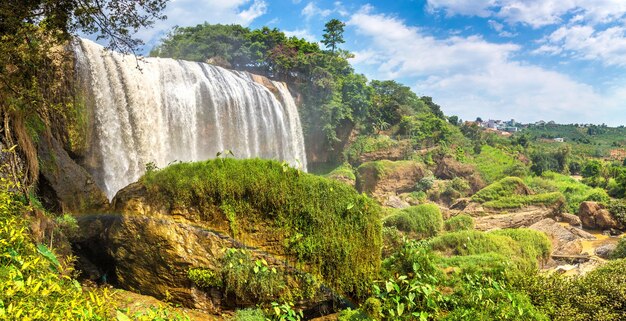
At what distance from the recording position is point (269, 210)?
830cm

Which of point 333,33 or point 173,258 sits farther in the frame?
point 333,33

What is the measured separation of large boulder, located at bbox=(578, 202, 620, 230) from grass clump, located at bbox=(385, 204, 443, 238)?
51.6 ft

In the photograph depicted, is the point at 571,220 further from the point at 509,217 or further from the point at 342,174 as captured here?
the point at 342,174

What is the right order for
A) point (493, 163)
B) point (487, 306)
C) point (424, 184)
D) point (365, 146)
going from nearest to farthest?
point (487, 306) → point (424, 184) → point (365, 146) → point (493, 163)

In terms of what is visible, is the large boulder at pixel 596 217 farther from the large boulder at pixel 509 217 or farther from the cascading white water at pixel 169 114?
the cascading white water at pixel 169 114

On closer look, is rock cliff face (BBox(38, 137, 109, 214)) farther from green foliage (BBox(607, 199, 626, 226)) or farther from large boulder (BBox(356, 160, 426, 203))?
green foliage (BBox(607, 199, 626, 226))

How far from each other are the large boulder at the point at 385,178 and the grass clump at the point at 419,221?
12.6 m

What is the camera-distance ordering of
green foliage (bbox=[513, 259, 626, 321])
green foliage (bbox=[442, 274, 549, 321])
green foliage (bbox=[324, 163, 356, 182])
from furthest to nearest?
green foliage (bbox=[324, 163, 356, 182]) → green foliage (bbox=[513, 259, 626, 321]) → green foliage (bbox=[442, 274, 549, 321])

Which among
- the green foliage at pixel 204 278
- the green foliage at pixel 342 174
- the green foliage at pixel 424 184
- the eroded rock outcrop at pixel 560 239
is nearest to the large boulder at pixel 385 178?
the green foliage at pixel 424 184

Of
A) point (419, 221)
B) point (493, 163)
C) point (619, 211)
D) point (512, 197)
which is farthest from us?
point (493, 163)

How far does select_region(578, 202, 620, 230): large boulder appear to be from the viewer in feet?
90.3

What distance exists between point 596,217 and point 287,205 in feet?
93.9

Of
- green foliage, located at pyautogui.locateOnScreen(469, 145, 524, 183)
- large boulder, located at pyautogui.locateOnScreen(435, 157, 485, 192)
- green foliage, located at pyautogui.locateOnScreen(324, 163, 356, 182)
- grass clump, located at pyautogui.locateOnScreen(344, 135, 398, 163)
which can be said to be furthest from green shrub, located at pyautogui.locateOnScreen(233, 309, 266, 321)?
green foliage, located at pyautogui.locateOnScreen(469, 145, 524, 183)

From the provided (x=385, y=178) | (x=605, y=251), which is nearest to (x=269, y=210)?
(x=605, y=251)
